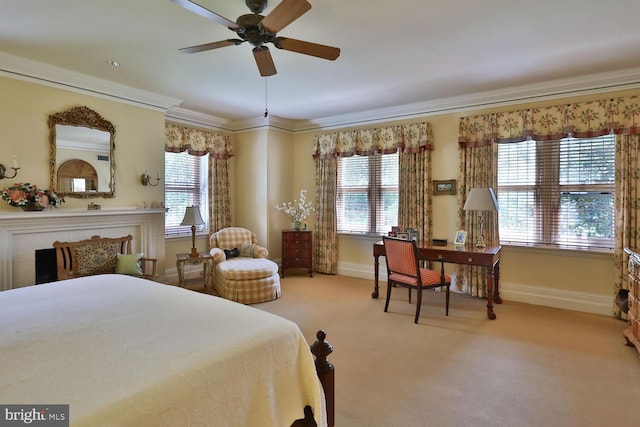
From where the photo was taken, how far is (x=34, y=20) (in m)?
2.64

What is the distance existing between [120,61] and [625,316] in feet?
19.1

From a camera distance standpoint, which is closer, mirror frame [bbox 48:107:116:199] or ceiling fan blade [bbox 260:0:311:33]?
ceiling fan blade [bbox 260:0:311:33]

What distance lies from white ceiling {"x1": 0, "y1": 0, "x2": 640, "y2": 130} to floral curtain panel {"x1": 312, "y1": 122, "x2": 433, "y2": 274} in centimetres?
66

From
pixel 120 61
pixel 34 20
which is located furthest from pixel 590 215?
pixel 34 20

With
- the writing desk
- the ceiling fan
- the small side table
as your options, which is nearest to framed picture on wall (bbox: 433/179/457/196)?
the writing desk

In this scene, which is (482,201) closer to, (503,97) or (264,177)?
(503,97)

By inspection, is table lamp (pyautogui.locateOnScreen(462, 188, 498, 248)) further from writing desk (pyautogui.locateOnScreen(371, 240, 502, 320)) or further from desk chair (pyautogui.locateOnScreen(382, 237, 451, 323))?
desk chair (pyautogui.locateOnScreen(382, 237, 451, 323))

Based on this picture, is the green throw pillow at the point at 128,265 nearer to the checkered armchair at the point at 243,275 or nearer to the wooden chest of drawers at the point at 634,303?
the checkered armchair at the point at 243,275

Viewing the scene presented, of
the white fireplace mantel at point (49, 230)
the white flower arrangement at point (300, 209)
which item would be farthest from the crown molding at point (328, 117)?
the white fireplace mantel at point (49, 230)

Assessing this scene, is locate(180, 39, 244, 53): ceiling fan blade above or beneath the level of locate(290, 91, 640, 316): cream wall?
above

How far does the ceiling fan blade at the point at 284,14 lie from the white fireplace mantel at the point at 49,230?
3.02 m

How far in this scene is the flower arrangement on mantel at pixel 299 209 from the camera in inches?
233

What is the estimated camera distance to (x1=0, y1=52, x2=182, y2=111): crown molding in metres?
3.37

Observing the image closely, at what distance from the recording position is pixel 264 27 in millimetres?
2244
